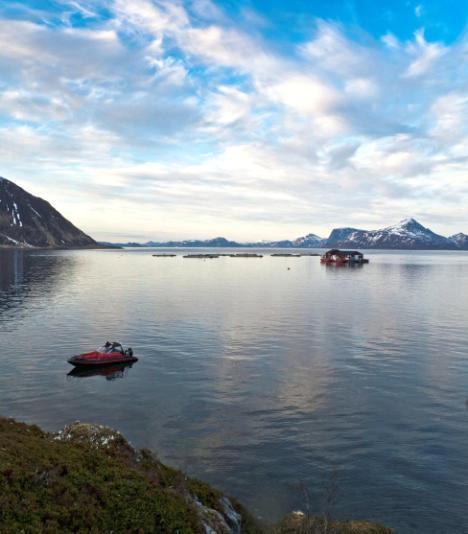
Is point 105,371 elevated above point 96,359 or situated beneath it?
situated beneath

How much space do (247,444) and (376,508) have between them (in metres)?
9.87

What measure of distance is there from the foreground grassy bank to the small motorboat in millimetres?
25609

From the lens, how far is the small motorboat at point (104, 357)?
48.8 meters

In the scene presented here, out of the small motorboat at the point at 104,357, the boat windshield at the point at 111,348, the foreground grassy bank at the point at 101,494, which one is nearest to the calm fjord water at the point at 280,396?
the small motorboat at the point at 104,357

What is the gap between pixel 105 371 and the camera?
159 ft

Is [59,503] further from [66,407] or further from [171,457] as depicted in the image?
[66,407]

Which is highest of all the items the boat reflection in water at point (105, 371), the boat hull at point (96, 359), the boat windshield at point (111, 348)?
the boat windshield at point (111, 348)

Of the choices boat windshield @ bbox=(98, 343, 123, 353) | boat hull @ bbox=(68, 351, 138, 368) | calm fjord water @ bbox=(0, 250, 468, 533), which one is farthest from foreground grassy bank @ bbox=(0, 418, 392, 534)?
boat windshield @ bbox=(98, 343, 123, 353)

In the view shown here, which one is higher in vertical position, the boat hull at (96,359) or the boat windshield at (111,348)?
the boat windshield at (111,348)

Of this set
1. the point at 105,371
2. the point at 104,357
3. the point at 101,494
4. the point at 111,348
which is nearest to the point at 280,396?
the point at 105,371

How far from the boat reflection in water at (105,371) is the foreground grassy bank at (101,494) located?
23.5 meters

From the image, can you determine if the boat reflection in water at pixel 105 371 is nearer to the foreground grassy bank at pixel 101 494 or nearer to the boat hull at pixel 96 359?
the boat hull at pixel 96 359

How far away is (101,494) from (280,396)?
25.2 metres

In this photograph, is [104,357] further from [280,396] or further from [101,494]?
[101,494]
